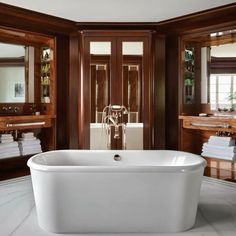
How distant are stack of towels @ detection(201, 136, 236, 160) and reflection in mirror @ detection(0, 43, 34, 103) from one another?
262 cm

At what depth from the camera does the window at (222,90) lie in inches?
163

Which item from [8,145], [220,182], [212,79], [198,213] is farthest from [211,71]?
[8,145]

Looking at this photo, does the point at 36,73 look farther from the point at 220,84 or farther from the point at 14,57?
the point at 220,84

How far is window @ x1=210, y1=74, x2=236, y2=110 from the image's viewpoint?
413 centimetres

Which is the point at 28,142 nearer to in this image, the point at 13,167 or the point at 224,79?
the point at 13,167

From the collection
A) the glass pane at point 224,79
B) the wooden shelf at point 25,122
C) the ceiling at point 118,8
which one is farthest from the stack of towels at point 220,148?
the wooden shelf at point 25,122

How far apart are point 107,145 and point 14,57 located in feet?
6.09

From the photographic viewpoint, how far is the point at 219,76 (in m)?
4.21

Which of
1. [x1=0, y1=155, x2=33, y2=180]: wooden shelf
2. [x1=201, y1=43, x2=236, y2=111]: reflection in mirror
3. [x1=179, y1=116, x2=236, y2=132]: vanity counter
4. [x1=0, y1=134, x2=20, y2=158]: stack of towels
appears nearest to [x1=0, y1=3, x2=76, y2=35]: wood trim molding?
[x1=0, y1=134, x2=20, y2=158]: stack of towels

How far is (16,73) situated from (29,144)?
41.3 inches

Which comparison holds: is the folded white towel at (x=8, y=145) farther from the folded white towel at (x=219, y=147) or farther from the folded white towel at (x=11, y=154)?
the folded white towel at (x=219, y=147)

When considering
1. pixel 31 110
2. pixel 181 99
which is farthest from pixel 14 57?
pixel 181 99

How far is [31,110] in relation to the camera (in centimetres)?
448

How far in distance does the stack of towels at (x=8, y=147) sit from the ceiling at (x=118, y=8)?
5.62 ft
